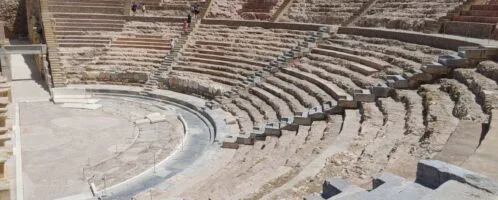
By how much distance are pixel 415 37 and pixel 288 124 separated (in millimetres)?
6024

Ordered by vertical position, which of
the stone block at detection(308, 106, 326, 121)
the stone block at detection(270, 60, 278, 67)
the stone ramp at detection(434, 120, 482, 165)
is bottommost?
the stone block at detection(308, 106, 326, 121)

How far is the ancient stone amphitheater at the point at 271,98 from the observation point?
23.1 ft

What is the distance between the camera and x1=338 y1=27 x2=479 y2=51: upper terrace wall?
45.5ft

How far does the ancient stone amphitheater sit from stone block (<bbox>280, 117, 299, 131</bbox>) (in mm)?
35

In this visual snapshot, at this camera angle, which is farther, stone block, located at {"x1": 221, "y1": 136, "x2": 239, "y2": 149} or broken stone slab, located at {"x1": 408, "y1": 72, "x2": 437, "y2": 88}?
stone block, located at {"x1": 221, "y1": 136, "x2": 239, "y2": 149}

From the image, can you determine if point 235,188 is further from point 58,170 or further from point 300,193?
point 58,170

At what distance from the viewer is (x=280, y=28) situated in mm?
22156

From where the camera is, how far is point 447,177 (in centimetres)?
478

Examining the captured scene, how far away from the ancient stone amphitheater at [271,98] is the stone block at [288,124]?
4 cm

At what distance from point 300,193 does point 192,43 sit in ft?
58.4

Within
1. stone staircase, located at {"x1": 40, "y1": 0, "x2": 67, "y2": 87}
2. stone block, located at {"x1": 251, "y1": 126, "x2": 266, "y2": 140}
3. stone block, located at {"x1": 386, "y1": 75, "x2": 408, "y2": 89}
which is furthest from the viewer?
stone staircase, located at {"x1": 40, "y1": 0, "x2": 67, "y2": 87}

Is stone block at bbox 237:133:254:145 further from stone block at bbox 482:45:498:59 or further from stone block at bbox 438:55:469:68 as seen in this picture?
stone block at bbox 482:45:498:59

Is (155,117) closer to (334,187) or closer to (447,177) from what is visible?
(334,187)

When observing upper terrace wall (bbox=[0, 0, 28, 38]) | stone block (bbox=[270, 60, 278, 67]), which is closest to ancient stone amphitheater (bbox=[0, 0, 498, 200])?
stone block (bbox=[270, 60, 278, 67])
